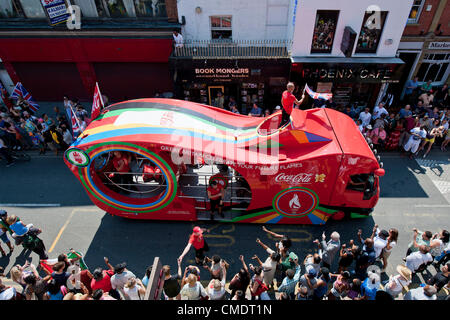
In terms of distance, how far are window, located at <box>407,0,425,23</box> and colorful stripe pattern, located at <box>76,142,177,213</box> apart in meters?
12.9

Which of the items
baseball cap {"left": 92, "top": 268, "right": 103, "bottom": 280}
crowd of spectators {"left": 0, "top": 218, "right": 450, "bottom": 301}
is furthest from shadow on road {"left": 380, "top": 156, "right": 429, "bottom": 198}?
baseball cap {"left": 92, "top": 268, "right": 103, "bottom": 280}

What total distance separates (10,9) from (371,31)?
16.7m

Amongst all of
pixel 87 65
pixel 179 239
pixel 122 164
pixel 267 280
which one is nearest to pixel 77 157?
pixel 122 164

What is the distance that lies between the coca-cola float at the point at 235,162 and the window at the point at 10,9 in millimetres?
9716

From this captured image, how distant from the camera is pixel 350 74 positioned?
43.7ft

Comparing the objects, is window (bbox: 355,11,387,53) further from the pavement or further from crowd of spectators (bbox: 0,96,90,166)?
crowd of spectators (bbox: 0,96,90,166)

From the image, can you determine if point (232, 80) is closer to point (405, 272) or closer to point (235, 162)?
point (235, 162)

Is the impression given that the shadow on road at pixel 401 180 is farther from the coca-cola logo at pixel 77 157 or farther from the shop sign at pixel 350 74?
the coca-cola logo at pixel 77 157

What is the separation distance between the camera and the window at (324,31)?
12.4 metres

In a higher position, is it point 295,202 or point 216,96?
point 295,202

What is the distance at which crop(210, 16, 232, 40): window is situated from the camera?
44.0 feet

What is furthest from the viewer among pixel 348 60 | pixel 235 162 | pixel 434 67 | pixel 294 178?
pixel 434 67
